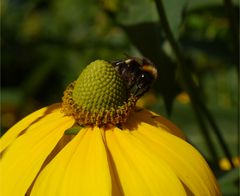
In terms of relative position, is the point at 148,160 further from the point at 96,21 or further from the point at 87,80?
the point at 96,21

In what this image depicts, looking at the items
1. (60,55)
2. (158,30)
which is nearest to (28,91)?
(60,55)

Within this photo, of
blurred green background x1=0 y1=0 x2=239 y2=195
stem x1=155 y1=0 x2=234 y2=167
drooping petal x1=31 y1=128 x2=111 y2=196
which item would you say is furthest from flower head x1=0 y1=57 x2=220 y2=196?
blurred green background x1=0 y1=0 x2=239 y2=195

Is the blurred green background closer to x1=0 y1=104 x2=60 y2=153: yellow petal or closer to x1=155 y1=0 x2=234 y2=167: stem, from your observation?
x1=155 y1=0 x2=234 y2=167: stem

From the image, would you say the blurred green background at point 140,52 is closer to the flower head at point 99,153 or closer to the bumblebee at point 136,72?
the bumblebee at point 136,72

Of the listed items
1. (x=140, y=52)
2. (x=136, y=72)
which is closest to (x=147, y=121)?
(x=136, y=72)

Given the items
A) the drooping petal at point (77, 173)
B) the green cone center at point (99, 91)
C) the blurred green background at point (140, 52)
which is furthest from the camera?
the blurred green background at point (140, 52)

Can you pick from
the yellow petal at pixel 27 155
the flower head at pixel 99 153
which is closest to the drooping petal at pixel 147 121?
the flower head at pixel 99 153
